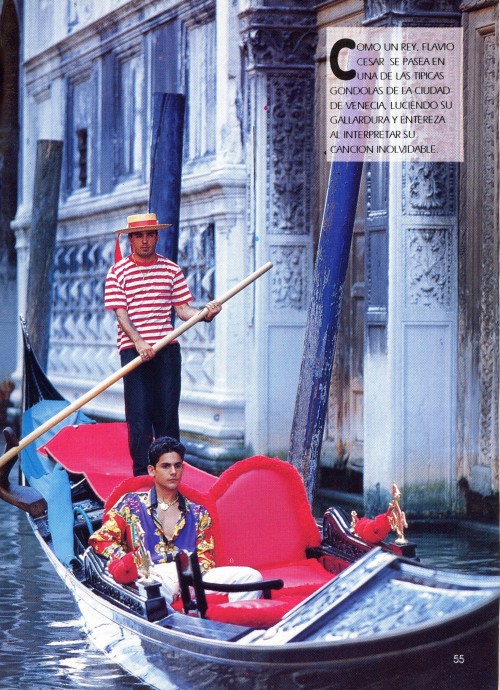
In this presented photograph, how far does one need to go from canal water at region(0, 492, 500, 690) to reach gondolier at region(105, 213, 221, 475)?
28.3 inches

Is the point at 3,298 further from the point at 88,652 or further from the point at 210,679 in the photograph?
the point at 210,679

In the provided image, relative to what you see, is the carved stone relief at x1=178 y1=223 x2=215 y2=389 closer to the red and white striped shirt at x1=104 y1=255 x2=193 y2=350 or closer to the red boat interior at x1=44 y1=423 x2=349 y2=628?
the red and white striped shirt at x1=104 y1=255 x2=193 y2=350

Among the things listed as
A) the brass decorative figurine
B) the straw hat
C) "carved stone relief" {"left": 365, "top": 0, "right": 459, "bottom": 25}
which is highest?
"carved stone relief" {"left": 365, "top": 0, "right": 459, "bottom": 25}

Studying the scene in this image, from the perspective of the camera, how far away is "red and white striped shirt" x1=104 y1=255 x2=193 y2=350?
6699mm

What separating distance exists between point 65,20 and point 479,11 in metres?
5.84

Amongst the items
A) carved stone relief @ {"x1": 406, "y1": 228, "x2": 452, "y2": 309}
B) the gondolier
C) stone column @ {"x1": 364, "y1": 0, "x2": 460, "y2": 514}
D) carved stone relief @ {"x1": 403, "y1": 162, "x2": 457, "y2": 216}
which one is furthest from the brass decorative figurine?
carved stone relief @ {"x1": 403, "y1": 162, "x2": 457, "y2": 216}

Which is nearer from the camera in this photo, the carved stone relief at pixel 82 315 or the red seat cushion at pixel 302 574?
the red seat cushion at pixel 302 574

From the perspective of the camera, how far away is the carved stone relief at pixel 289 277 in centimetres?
937

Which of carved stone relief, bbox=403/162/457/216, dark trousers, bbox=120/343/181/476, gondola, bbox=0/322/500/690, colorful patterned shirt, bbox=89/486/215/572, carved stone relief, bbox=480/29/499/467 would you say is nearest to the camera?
gondola, bbox=0/322/500/690

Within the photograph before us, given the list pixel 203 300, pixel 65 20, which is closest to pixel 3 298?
pixel 65 20

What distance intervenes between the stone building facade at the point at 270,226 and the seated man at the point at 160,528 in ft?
8.27

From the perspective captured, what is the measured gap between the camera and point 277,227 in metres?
9.37

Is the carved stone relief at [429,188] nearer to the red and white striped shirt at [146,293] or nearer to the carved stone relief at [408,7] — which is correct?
the carved stone relief at [408,7]

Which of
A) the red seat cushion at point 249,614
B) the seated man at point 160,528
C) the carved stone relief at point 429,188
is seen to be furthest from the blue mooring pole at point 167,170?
the red seat cushion at point 249,614
